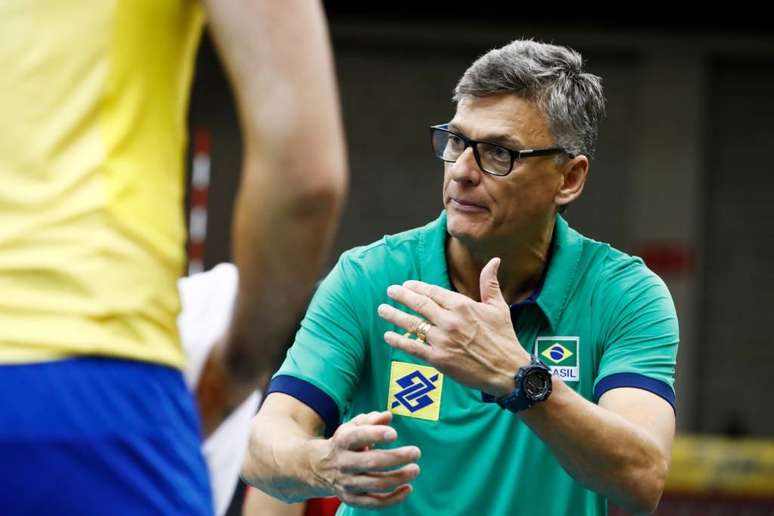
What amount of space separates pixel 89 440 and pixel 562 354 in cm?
195

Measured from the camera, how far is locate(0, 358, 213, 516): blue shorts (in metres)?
1.57

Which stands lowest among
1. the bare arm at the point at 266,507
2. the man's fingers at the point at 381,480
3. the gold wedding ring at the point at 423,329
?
the bare arm at the point at 266,507

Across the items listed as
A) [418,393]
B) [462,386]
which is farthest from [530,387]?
[418,393]

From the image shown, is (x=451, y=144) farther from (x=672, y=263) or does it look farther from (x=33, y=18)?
(x=672, y=263)

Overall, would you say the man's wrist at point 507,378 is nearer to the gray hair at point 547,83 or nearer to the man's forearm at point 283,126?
the gray hair at point 547,83

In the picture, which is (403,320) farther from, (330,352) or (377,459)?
(330,352)

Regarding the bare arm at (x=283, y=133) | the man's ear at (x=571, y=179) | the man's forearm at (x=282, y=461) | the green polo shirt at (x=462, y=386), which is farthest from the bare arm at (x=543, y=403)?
the bare arm at (x=283, y=133)

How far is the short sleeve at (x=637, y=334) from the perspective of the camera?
3.24m

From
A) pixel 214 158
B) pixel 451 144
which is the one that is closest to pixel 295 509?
pixel 451 144

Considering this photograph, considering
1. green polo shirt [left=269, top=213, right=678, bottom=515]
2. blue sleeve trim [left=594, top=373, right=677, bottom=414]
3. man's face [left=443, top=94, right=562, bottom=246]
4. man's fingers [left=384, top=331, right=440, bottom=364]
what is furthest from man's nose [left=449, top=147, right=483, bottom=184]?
man's fingers [left=384, top=331, right=440, bottom=364]

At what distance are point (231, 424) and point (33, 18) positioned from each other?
59cm

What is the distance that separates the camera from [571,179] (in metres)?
3.67

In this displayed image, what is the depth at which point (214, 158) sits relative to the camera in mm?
14547

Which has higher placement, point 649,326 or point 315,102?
point 315,102
